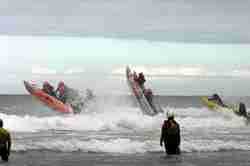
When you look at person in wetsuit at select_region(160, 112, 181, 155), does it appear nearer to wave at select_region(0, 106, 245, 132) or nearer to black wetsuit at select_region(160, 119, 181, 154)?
black wetsuit at select_region(160, 119, 181, 154)

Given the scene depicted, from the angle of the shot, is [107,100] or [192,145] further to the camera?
[107,100]

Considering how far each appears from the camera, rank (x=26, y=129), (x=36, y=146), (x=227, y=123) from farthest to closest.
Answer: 1. (x=227, y=123)
2. (x=26, y=129)
3. (x=36, y=146)

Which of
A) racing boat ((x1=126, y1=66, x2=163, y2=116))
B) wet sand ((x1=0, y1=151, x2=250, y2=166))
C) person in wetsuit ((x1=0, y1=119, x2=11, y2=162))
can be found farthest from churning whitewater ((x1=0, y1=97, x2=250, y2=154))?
person in wetsuit ((x1=0, y1=119, x2=11, y2=162))

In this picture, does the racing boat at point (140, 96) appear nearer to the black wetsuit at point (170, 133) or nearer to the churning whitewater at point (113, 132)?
the churning whitewater at point (113, 132)

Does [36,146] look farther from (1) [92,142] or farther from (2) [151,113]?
(2) [151,113]

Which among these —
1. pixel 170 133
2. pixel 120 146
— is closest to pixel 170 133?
pixel 170 133

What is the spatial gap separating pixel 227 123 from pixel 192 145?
47.9 ft

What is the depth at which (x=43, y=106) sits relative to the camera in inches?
1449

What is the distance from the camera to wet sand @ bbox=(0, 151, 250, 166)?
1614 cm

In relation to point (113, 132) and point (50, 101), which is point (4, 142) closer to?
point (113, 132)

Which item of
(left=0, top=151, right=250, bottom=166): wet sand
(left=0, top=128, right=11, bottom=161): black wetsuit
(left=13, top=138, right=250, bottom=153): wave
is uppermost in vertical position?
(left=0, top=128, right=11, bottom=161): black wetsuit

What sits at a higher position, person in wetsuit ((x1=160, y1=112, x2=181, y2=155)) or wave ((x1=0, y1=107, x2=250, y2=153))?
person in wetsuit ((x1=160, y1=112, x2=181, y2=155))

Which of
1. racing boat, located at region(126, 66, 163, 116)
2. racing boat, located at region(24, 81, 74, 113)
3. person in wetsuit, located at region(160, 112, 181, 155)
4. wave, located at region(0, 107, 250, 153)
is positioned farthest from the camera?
racing boat, located at region(126, 66, 163, 116)

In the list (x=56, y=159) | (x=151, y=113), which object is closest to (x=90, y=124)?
(x=151, y=113)
